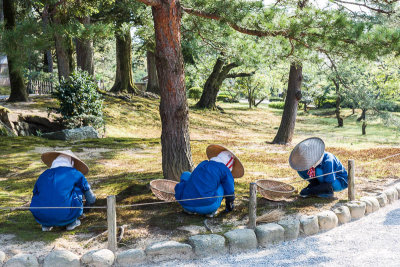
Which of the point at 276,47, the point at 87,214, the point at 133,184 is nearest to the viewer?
the point at 87,214

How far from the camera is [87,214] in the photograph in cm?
492

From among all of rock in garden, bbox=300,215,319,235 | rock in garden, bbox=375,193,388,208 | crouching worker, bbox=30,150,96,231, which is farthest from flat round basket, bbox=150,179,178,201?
rock in garden, bbox=375,193,388,208

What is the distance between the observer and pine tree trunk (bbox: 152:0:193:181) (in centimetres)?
552

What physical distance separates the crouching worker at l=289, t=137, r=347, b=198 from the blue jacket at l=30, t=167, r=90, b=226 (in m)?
2.92

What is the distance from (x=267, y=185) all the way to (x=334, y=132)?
1579 cm

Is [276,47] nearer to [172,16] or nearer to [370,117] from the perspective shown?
[172,16]

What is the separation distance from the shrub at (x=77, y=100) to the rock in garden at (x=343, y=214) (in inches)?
344

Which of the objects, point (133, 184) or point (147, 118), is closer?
point (133, 184)

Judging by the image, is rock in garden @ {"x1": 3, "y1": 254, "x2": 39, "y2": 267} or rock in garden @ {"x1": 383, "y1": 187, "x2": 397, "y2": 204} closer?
rock in garden @ {"x1": 3, "y1": 254, "x2": 39, "y2": 267}

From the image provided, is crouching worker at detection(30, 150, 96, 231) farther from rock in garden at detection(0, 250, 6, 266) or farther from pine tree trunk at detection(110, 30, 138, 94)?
pine tree trunk at detection(110, 30, 138, 94)

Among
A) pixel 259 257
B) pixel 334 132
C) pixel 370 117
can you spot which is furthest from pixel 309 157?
pixel 334 132

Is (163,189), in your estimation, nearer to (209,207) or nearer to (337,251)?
(209,207)

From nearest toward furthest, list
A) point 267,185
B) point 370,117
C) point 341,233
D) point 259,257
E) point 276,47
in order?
point 259,257 → point 341,233 → point 267,185 → point 276,47 → point 370,117

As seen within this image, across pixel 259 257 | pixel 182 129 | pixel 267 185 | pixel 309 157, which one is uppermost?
pixel 182 129
